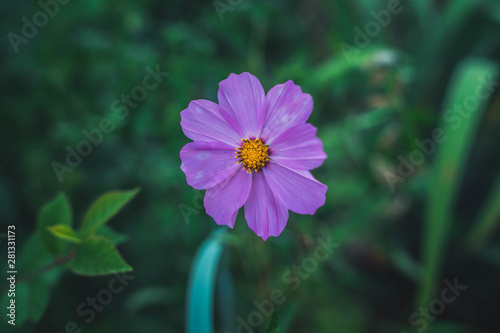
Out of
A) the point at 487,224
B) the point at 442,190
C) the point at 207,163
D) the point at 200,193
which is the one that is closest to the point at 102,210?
the point at 207,163

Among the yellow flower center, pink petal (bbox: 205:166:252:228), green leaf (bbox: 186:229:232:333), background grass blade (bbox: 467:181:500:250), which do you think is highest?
the yellow flower center

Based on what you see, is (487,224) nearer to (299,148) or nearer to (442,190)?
(442,190)

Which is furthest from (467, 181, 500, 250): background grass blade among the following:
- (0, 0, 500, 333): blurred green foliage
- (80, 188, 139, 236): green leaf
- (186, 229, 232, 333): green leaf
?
(80, 188, 139, 236): green leaf

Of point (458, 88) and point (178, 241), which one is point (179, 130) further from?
point (458, 88)

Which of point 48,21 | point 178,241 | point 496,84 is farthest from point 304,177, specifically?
point 496,84

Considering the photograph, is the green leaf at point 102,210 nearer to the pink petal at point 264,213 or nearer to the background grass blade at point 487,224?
the pink petal at point 264,213

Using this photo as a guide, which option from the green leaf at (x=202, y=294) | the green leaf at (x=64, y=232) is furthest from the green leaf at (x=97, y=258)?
the green leaf at (x=202, y=294)

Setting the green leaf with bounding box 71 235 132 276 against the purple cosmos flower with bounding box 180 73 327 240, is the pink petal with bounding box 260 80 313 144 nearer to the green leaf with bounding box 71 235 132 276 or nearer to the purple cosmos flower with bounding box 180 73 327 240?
the purple cosmos flower with bounding box 180 73 327 240
